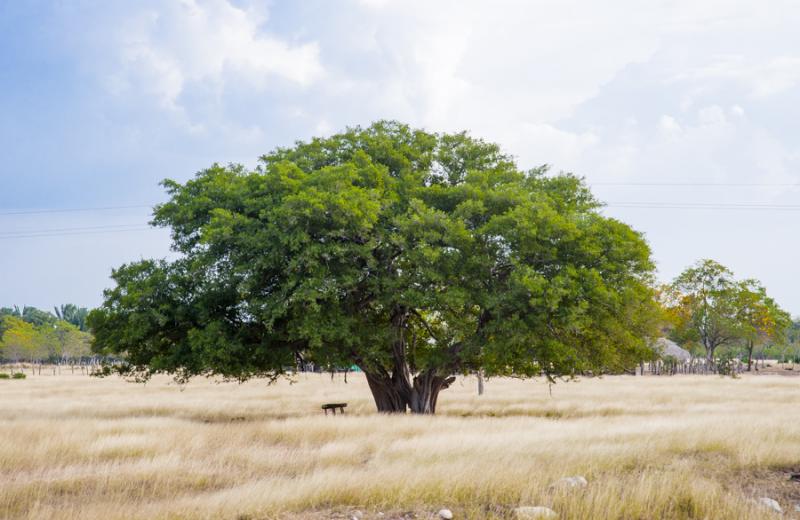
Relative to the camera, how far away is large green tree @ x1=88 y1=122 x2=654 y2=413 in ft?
72.0

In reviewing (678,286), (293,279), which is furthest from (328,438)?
(678,286)

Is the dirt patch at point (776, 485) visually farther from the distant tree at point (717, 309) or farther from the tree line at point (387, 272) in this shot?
the distant tree at point (717, 309)

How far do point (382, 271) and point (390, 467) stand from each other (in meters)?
11.3

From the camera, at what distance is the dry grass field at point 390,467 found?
9.73m

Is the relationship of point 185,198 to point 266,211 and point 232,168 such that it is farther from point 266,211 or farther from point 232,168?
point 266,211

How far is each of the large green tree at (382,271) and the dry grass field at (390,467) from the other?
2.95 m

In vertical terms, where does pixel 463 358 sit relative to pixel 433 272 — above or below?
below

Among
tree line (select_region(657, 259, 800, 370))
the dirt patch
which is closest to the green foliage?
tree line (select_region(657, 259, 800, 370))

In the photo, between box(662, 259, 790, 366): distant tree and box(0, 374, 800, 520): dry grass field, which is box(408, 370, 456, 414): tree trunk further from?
box(662, 259, 790, 366): distant tree

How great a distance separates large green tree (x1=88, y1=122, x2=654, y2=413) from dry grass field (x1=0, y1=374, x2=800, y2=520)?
2954mm

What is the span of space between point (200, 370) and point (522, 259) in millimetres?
12218

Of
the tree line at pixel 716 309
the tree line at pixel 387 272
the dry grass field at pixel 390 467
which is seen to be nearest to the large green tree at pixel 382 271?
the tree line at pixel 387 272

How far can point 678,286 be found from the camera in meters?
69.8

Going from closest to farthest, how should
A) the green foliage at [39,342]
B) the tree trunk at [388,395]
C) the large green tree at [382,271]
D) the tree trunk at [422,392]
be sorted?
1. the large green tree at [382,271]
2. the tree trunk at [422,392]
3. the tree trunk at [388,395]
4. the green foliage at [39,342]
